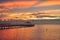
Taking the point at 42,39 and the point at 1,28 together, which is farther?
the point at 1,28

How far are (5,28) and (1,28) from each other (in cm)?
92

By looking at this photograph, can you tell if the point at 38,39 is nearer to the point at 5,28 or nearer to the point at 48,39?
the point at 48,39

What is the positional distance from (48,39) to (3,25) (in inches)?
232

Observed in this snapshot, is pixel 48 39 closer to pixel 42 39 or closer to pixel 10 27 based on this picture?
pixel 42 39

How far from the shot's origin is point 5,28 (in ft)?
53.5

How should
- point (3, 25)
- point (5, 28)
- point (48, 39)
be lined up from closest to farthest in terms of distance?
1. point (48, 39)
2. point (3, 25)
3. point (5, 28)

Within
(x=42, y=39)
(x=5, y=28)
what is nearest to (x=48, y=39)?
(x=42, y=39)

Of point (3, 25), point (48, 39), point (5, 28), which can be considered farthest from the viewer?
point (5, 28)

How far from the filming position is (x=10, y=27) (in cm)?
1672

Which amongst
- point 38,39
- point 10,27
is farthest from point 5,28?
point 38,39

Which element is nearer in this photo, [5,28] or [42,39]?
[42,39]

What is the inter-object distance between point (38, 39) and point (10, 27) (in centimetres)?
688

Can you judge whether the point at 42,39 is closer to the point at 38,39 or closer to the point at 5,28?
the point at 38,39

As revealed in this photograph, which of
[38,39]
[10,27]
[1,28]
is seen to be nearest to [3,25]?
[1,28]
